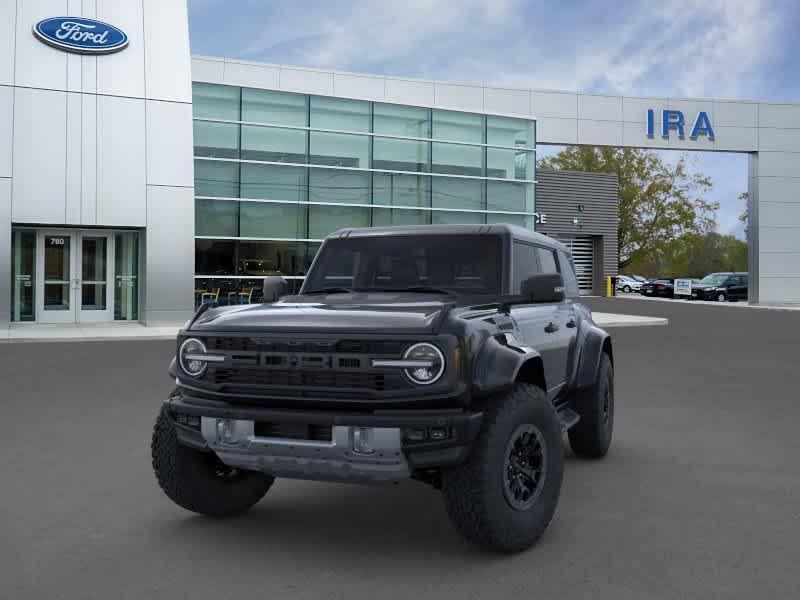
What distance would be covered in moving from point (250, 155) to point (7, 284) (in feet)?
28.2

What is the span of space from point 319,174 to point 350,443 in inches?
996

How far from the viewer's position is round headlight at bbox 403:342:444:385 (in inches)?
167

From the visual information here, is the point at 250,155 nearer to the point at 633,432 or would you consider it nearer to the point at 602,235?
the point at 633,432

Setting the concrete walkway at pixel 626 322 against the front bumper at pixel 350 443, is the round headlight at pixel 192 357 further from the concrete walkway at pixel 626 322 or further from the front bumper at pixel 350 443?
the concrete walkway at pixel 626 322

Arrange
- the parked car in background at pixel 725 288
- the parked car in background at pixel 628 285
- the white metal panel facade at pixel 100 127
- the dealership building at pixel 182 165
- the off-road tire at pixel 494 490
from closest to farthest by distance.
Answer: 1. the off-road tire at pixel 494 490
2. the white metal panel facade at pixel 100 127
3. the dealership building at pixel 182 165
4. the parked car in background at pixel 725 288
5. the parked car in background at pixel 628 285

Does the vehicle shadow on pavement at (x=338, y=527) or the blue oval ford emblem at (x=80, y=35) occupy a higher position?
the blue oval ford emblem at (x=80, y=35)

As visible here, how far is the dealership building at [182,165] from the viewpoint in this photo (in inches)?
901

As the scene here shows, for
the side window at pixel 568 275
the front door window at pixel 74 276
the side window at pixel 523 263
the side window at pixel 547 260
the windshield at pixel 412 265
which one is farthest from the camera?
the front door window at pixel 74 276

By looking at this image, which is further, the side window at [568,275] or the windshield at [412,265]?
the side window at [568,275]

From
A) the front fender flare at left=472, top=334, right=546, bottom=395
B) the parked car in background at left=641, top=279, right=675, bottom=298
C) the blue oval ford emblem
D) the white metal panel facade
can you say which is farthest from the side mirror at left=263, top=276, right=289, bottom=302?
the parked car in background at left=641, top=279, right=675, bottom=298

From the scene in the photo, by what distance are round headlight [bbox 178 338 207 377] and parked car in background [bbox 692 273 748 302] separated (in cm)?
4752

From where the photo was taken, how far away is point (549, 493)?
15.6 ft

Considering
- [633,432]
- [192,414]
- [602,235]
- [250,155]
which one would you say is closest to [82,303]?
[250,155]

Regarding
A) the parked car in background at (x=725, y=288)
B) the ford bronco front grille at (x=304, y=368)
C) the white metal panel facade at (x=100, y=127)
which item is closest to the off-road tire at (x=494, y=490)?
the ford bronco front grille at (x=304, y=368)
